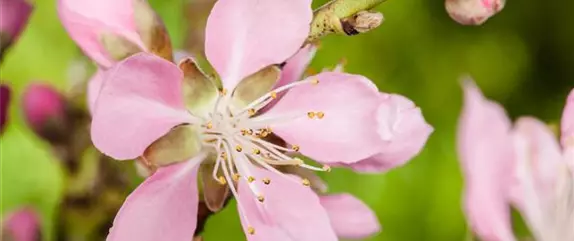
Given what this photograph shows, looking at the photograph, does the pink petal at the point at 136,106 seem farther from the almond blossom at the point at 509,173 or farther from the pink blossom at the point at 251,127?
the almond blossom at the point at 509,173

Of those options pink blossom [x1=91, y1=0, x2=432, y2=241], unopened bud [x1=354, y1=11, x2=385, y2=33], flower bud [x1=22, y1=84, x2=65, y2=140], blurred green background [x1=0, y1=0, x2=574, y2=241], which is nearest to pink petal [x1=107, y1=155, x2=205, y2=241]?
pink blossom [x1=91, y1=0, x2=432, y2=241]

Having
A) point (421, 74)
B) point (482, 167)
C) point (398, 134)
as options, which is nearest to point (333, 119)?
point (398, 134)

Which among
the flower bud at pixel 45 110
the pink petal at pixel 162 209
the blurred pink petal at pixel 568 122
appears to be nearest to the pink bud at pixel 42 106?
the flower bud at pixel 45 110

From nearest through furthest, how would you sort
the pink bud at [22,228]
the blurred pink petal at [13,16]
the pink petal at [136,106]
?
1. the pink petal at [136,106]
2. the blurred pink petal at [13,16]
3. the pink bud at [22,228]

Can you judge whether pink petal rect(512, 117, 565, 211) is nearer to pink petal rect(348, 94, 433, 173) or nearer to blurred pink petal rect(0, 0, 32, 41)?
pink petal rect(348, 94, 433, 173)

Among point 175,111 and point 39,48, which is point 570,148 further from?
point 39,48

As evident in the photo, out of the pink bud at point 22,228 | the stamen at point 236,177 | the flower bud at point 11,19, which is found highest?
the flower bud at point 11,19

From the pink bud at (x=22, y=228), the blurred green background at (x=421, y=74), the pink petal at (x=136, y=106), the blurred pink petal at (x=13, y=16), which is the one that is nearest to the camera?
the pink petal at (x=136, y=106)
